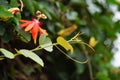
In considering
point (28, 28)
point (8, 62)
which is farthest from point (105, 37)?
point (28, 28)

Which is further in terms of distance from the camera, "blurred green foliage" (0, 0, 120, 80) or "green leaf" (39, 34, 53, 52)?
"blurred green foliage" (0, 0, 120, 80)

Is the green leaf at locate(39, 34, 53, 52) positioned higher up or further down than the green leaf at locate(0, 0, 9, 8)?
higher up

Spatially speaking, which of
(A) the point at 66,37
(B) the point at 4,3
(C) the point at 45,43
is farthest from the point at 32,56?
(A) the point at 66,37

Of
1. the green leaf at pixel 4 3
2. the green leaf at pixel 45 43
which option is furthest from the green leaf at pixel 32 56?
the green leaf at pixel 4 3

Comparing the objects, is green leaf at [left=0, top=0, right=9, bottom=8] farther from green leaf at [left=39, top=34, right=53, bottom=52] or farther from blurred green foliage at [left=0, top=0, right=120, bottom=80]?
green leaf at [left=39, top=34, right=53, bottom=52]

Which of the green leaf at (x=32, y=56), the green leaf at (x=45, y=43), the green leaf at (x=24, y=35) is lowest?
the green leaf at (x=32, y=56)

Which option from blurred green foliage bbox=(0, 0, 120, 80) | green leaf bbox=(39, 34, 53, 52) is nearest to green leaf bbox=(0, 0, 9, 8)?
blurred green foliage bbox=(0, 0, 120, 80)

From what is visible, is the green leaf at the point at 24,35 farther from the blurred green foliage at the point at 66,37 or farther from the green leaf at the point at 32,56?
the green leaf at the point at 32,56

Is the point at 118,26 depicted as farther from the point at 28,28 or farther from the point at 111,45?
the point at 28,28

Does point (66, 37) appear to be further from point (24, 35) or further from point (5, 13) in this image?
point (5, 13)

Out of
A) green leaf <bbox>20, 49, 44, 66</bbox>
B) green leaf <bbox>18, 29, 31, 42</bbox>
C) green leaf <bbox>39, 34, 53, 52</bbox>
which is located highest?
green leaf <bbox>39, 34, 53, 52</bbox>
